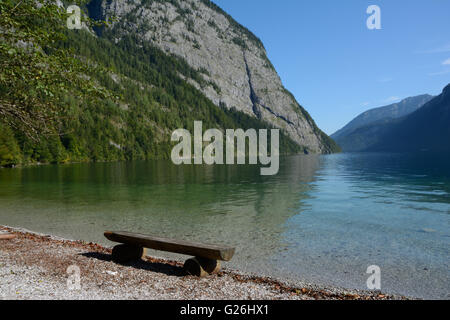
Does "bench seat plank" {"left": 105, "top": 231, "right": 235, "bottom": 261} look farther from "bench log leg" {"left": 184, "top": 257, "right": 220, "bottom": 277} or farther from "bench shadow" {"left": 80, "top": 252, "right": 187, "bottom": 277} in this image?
"bench shadow" {"left": 80, "top": 252, "right": 187, "bottom": 277}

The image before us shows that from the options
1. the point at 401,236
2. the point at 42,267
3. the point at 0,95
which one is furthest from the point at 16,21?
the point at 401,236

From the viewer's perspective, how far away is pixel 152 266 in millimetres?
13383

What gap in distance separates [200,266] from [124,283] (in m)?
2.71

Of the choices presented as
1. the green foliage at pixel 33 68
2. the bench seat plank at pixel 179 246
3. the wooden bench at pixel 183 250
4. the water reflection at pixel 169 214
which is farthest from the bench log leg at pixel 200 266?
the green foliage at pixel 33 68

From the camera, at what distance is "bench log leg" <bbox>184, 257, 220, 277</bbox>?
11.8 meters

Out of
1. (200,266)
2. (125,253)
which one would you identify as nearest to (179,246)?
(200,266)

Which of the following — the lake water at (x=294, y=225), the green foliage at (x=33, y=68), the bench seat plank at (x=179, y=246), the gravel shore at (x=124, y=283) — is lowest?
the lake water at (x=294, y=225)

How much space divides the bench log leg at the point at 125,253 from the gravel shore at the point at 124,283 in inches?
13.0

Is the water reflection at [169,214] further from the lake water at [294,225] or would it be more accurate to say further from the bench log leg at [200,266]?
the bench log leg at [200,266]

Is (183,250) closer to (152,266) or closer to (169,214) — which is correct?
(152,266)

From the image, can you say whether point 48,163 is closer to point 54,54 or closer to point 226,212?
point 226,212

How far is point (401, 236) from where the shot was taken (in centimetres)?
2088

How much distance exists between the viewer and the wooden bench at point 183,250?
1162cm

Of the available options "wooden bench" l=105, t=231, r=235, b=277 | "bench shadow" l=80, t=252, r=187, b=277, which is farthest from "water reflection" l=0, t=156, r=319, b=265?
"wooden bench" l=105, t=231, r=235, b=277
